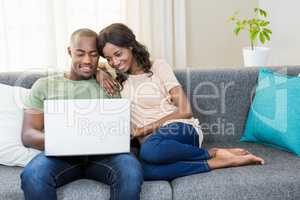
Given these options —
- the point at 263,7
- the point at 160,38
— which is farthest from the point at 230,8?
the point at 160,38

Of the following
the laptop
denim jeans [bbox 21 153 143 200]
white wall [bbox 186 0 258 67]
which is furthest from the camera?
white wall [bbox 186 0 258 67]

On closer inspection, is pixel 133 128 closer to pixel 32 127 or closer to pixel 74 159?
pixel 74 159

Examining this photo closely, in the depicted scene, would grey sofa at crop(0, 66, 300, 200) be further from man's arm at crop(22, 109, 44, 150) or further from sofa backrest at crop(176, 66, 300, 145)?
man's arm at crop(22, 109, 44, 150)

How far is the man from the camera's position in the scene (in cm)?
151

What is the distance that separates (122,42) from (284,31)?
1231mm

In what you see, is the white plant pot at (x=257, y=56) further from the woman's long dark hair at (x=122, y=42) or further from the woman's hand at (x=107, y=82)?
the woman's hand at (x=107, y=82)

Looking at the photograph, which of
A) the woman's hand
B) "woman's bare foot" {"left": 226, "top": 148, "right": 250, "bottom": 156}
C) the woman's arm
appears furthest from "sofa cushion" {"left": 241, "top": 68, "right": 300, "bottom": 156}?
the woman's hand

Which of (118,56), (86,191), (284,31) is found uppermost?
(284,31)

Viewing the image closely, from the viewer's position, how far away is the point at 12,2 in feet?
8.91

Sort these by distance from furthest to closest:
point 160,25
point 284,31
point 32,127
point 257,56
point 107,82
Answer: point 160,25 < point 284,31 < point 257,56 < point 107,82 < point 32,127

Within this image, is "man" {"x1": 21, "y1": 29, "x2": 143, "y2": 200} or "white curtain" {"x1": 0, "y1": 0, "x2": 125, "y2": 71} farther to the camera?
"white curtain" {"x1": 0, "y1": 0, "x2": 125, "y2": 71}

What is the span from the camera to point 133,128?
6.27 feet

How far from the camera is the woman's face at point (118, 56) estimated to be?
1940mm

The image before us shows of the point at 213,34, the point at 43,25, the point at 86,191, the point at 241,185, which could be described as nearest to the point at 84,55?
the point at 86,191
